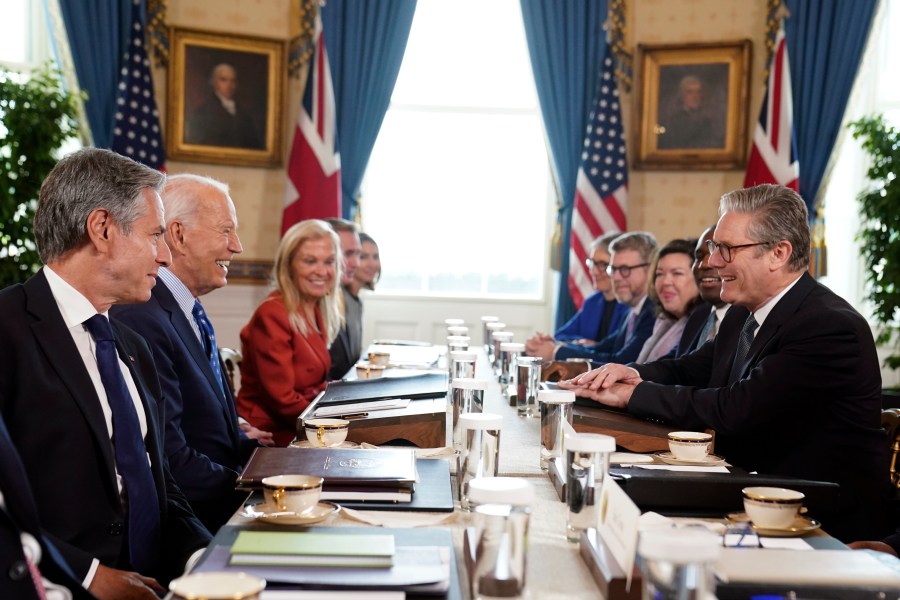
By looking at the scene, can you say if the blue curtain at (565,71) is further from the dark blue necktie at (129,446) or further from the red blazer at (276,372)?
the dark blue necktie at (129,446)

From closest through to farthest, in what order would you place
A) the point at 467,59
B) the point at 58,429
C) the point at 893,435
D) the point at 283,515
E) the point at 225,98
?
1. the point at 283,515
2. the point at 58,429
3. the point at 893,435
4. the point at 225,98
5. the point at 467,59

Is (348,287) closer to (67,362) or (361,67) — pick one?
(361,67)

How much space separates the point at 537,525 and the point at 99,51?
23.8 feet

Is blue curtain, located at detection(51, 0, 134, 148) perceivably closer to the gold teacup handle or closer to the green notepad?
the gold teacup handle

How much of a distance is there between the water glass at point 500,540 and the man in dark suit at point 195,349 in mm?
1418

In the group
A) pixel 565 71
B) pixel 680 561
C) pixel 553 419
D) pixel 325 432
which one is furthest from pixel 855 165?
pixel 680 561

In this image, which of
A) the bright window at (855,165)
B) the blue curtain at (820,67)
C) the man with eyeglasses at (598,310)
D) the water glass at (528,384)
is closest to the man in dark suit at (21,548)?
the water glass at (528,384)

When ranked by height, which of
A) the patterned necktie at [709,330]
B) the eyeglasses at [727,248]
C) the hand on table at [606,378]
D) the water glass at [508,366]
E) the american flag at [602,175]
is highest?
the american flag at [602,175]

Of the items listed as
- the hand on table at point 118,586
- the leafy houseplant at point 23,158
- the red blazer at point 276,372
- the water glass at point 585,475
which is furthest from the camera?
the leafy houseplant at point 23,158

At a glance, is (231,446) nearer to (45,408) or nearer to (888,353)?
(45,408)

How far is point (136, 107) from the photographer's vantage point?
8000 mm

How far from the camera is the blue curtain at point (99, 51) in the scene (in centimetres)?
784

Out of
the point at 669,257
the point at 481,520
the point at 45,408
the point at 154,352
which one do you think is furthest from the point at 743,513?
the point at 669,257

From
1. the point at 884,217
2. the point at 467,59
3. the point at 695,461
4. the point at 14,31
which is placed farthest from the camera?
the point at 467,59
